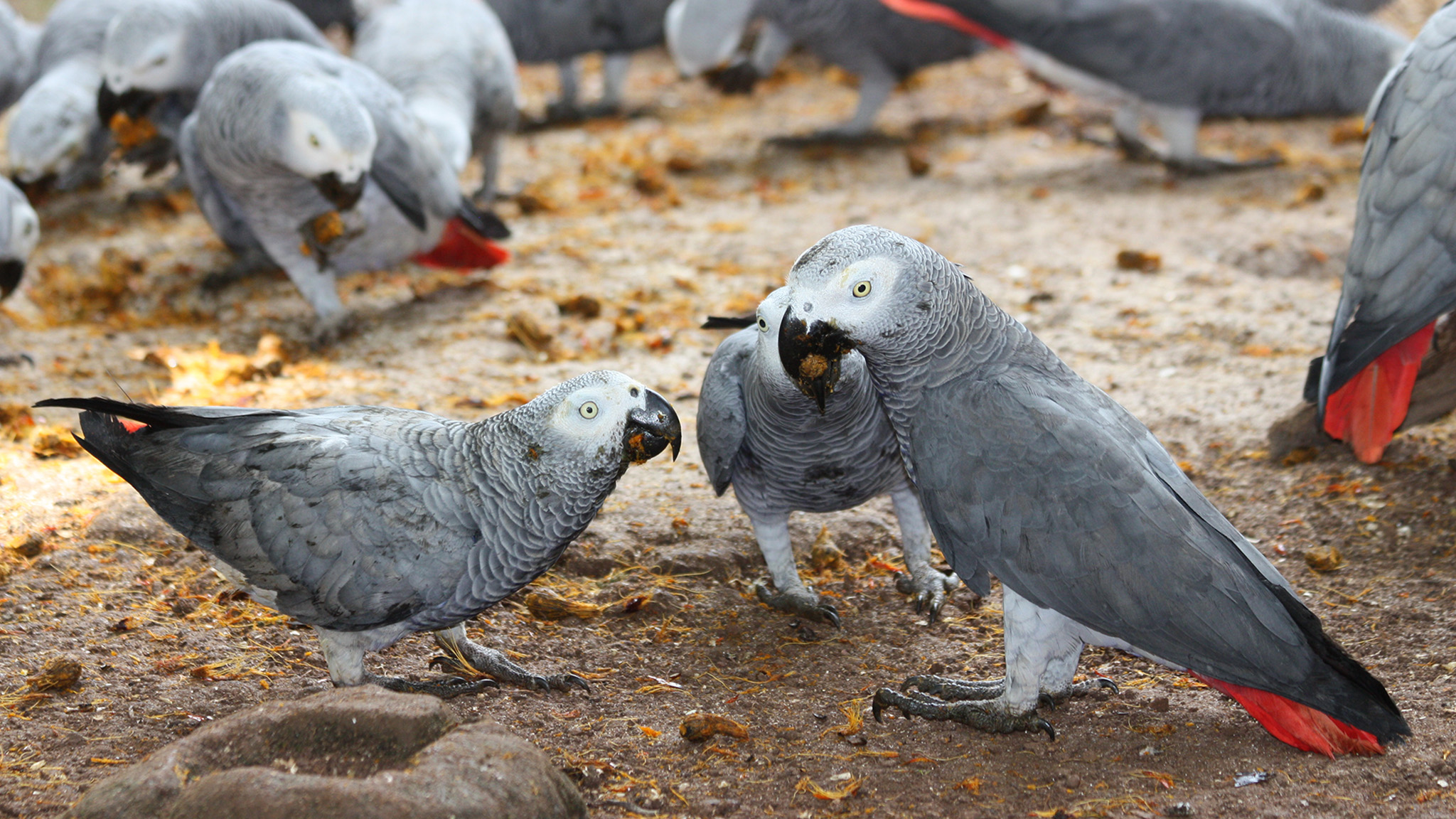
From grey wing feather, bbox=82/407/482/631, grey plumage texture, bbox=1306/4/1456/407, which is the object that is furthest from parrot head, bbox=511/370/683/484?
grey plumage texture, bbox=1306/4/1456/407

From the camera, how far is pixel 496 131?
241 inches

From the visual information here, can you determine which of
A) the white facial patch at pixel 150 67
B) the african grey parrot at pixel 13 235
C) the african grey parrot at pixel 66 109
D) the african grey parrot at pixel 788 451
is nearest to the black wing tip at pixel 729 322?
the african grey parrot at pixel 788 451

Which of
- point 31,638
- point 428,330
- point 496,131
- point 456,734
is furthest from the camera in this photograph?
point 496,131

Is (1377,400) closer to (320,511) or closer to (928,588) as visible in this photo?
(928,588)

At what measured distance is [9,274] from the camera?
4.40 meters

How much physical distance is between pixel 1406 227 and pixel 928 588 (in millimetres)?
1620

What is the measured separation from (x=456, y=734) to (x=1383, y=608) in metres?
2.35

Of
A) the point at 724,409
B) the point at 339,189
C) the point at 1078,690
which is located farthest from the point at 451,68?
the point at 1078,690

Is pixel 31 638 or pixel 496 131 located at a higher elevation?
pixel 496 131

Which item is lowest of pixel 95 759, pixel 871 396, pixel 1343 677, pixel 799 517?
pixel 799 517

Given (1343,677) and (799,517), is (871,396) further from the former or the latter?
(1343,677)

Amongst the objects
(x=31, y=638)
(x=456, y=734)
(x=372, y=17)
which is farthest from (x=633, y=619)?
(x=372, y=17)

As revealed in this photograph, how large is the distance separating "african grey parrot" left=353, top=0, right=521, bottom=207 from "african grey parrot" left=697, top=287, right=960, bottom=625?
9.58 feet

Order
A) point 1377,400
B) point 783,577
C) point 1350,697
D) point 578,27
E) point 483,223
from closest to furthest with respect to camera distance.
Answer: point 1350,697 < point 783,577 < point 1377,400 < point 483,223 < point 578,27
